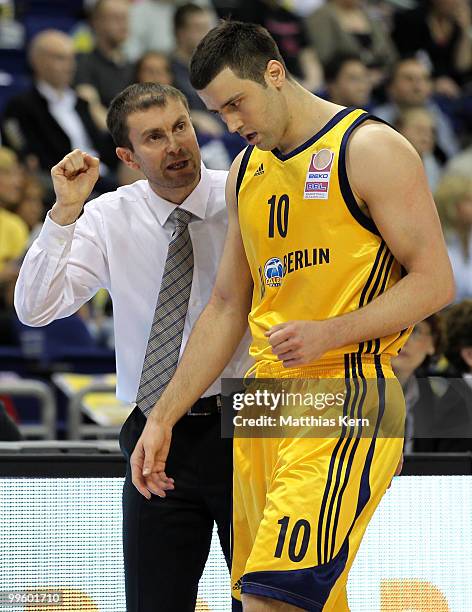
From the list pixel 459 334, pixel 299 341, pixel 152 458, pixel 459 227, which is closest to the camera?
pixel 299 341

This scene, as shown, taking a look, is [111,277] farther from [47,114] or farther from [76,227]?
[47,114]

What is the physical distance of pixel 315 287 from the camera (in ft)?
10.3

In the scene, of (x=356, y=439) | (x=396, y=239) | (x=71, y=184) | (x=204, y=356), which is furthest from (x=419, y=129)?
(x=356, y=439)

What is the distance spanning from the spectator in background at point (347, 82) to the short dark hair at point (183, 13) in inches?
58.4

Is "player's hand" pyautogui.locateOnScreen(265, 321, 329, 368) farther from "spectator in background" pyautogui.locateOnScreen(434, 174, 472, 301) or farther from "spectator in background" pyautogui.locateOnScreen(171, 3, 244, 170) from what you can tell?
"spectator in background" pyautogui.locateOnScreen(171, 3, 244, 170)

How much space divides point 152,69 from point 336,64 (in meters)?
2.16

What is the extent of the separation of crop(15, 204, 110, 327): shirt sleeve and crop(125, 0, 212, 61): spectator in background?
8016 millimetres

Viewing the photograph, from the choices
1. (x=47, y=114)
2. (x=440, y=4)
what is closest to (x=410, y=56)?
(x=440, y=4)

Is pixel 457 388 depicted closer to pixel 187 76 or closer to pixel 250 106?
pixel 250 106

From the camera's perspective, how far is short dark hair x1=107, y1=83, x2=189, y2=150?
3775 mm

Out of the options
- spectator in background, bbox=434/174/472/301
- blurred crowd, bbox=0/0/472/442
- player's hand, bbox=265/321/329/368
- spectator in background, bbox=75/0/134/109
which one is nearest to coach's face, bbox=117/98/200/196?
player's hand, bbox=265/321/329/368

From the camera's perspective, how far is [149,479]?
135 inches

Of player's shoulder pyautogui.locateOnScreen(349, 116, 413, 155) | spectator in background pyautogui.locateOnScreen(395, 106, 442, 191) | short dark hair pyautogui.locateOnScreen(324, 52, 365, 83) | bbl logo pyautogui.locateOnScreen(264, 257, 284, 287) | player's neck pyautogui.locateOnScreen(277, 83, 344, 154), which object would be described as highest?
short dark hair pyautogui.locateOnScreen(324, 52, 365, 83)

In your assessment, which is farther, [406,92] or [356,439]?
[406,92]
